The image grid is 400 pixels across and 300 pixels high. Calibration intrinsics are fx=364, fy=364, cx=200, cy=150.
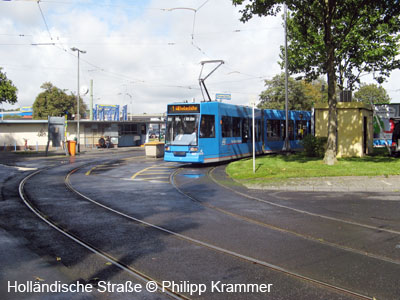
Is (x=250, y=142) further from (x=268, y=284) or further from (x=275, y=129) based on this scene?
(x=268, y=284)

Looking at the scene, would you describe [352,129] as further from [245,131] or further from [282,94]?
[282,94]

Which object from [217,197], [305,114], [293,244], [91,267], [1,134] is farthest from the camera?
[1,134]

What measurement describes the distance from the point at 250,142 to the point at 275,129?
445cm

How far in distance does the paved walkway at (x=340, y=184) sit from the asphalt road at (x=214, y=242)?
0.66 meters

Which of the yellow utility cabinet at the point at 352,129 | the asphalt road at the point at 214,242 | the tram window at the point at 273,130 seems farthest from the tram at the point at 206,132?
the asphalt road at the point at 214,242

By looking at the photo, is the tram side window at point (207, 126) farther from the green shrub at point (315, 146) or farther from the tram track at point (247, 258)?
the tram track at point (247, 258)

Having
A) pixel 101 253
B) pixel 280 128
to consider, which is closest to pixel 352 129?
pixel 280 128

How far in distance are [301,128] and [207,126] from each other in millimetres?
14673

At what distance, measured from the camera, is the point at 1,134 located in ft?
139

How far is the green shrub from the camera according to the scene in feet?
68.4

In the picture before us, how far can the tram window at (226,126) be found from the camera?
19.8m

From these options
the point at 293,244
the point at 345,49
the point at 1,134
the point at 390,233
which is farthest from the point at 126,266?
the point at 1,134

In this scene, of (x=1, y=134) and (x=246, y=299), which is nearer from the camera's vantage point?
(x=246, y=299)

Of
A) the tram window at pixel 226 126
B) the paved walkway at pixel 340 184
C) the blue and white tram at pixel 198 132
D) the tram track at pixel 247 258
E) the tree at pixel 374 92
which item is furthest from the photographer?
the tree at pixel 374 92
